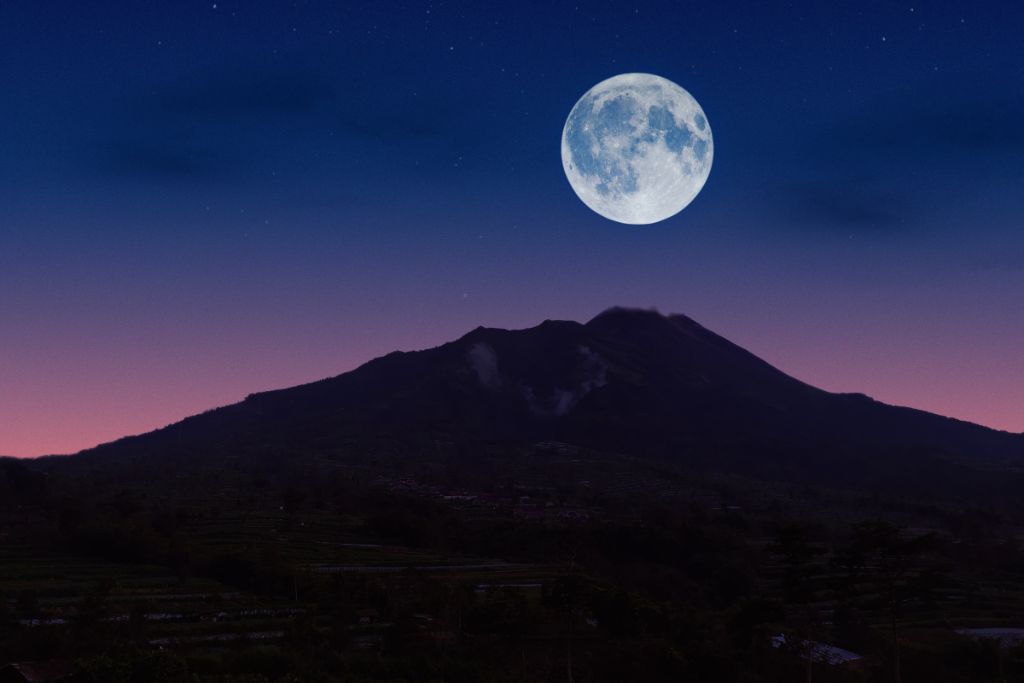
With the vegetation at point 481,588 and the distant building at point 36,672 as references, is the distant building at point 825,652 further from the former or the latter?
the distant building at point 36,672

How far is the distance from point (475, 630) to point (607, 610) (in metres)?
10.2

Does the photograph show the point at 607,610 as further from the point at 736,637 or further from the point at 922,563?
the point at 922,563

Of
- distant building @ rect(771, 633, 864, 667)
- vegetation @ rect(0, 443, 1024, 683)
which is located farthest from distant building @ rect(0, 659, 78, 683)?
distant building @ rect(771, 633, 864, 667)

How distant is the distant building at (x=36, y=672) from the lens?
37.7 meters

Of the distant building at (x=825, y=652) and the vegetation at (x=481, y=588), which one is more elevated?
the vegetation at (x=481, y=588)

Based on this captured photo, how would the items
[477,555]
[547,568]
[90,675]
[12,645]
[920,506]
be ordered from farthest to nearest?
[920,506]
[477,555]
[547,568]
[12,645]
[90,675]

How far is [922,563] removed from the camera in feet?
380

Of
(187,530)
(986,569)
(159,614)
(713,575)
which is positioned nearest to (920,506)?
(986,569)

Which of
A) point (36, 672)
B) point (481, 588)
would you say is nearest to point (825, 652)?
point (481, 588)

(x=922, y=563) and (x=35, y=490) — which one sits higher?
(x=35, y=490)

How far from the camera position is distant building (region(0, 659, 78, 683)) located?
37719 mm

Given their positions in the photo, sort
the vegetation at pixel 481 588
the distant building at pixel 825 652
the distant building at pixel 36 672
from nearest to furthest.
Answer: the distant building at pixel 36 672, the vegetation at pixel 481 588, the distant building at pixel 825 652

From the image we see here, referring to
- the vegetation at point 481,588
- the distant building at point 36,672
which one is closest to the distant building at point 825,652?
the vegetation at point 481,588

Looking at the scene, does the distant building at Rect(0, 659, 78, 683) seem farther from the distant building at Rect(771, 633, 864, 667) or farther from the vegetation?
the distant building at Rect(771, 633, 864, 667)
